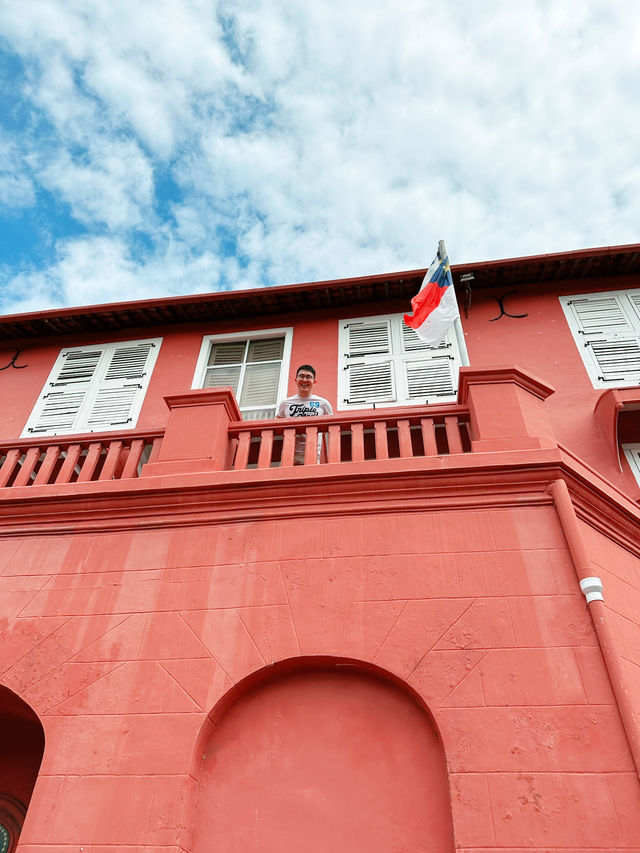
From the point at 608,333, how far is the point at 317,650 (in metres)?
5.78

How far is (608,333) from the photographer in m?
7.91

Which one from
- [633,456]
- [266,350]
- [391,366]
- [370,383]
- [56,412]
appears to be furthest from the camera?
[266,350]

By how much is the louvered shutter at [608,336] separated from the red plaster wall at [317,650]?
383 centimetres

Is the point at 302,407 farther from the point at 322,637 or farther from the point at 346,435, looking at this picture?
the point at 322,637

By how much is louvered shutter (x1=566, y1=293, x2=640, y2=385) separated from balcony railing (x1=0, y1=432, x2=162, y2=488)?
5068 millimetres

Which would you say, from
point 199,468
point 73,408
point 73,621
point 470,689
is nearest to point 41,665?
point 73,621

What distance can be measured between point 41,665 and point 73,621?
319 mm

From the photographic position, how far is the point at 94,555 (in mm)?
4715

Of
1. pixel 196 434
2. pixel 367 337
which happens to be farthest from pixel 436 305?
pixel 196 434

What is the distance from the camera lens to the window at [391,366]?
307 inches

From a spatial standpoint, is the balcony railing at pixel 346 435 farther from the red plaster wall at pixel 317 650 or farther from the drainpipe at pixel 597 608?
the drainpipe at pixel 597 608

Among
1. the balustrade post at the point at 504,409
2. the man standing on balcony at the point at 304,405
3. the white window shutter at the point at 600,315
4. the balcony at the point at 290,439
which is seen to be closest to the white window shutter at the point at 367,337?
the man standing on balcony at the point at 304,405

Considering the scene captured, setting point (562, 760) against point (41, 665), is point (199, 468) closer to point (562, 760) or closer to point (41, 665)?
point (41, 665)

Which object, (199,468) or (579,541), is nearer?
(579,541)
